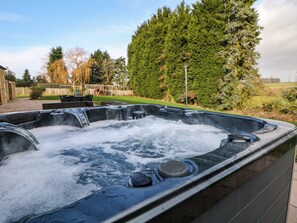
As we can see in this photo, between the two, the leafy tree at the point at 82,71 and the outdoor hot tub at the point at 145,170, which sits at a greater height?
the leafy tree at the point at 82,71

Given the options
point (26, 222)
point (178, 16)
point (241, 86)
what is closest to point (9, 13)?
point (178, 16)

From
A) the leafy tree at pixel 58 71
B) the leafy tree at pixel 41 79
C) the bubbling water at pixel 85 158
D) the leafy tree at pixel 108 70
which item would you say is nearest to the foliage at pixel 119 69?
the leafy tree at pixel 108 70

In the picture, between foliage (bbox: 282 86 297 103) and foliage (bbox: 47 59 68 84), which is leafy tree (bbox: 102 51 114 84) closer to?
foliage (bbox: 47 59 68 84)

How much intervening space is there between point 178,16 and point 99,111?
7.59 m

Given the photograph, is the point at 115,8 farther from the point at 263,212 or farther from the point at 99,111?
the point at 263,212

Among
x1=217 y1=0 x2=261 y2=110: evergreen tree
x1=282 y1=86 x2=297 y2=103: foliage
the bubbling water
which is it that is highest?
x1=217 y1=0 x2=261 y2=110: evergreen tree

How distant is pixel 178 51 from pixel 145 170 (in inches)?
328

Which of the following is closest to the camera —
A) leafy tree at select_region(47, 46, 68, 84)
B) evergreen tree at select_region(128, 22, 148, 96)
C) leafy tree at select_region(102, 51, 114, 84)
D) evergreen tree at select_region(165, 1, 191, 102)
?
evergreen tree at select_region(165, 1, 191, 102)

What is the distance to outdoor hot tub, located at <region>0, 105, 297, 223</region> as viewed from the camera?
1.69ft

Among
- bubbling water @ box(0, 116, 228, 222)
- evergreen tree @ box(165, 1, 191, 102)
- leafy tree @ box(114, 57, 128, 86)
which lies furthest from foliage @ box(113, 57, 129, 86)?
bubbling water @ box(0, 116, 228, 222)

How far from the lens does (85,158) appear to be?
1.62 meters

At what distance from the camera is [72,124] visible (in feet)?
8.96

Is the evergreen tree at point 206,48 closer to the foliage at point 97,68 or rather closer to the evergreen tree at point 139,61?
the evergreen tree at point 139,61

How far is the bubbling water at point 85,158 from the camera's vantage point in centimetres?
100
